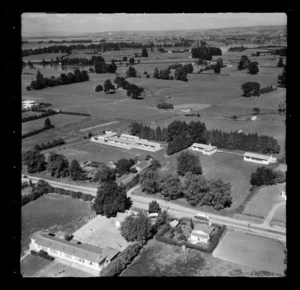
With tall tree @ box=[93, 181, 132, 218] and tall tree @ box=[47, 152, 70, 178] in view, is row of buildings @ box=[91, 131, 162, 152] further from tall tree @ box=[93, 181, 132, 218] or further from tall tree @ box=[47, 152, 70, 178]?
tall tree @ box=[93, 181, 132, 218]

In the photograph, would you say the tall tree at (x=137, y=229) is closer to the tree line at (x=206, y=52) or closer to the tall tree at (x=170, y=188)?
the tall tree at (x=170, y=188)

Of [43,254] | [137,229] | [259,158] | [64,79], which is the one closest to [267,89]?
[259,158]

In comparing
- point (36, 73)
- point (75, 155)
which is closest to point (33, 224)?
point (75, 155)

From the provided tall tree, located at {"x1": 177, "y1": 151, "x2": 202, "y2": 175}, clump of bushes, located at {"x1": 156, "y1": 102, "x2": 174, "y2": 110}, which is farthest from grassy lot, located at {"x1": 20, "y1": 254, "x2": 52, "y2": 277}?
clump of bushes, located at {"x1": 156, "y1": 102, "x2": 174, "y2": 110}

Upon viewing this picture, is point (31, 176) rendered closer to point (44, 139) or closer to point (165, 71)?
point (44, 139)

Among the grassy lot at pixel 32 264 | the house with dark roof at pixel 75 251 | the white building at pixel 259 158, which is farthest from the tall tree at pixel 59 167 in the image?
the white building at pixel 259 158
